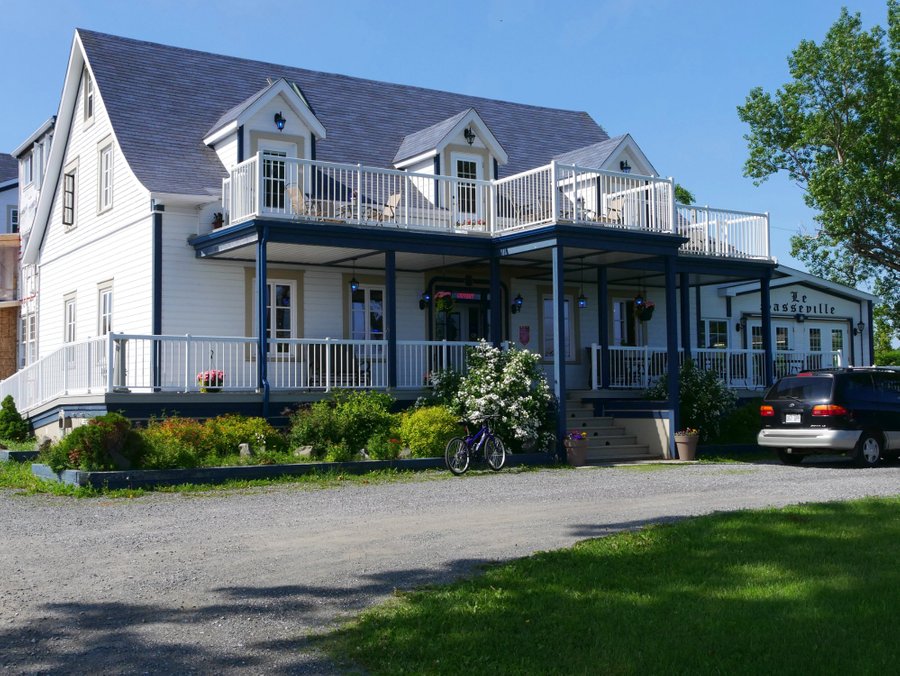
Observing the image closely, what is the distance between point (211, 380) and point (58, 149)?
36.6ft

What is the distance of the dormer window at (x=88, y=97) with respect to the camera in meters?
24.0

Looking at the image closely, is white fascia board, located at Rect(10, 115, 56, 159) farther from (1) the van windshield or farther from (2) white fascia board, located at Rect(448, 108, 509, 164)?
(1) the van windshield

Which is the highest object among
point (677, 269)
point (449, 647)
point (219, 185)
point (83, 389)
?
point (219, 185)

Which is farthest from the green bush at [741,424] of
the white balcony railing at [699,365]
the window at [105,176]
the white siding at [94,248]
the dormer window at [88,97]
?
the dormer window at [88,97]

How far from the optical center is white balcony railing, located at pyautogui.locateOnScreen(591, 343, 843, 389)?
909 inches

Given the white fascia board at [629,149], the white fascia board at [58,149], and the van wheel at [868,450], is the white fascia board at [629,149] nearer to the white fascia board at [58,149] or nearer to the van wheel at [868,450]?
the van wheel at [868,450]

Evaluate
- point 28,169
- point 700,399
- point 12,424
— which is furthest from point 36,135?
point 700,399

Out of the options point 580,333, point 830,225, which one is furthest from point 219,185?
point 830,225

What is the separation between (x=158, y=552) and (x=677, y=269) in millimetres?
16862

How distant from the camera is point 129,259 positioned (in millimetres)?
21625

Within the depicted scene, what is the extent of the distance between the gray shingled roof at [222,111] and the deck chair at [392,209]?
141 inches

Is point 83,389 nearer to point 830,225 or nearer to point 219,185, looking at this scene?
point 219,185

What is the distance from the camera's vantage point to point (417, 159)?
23812 millimetres

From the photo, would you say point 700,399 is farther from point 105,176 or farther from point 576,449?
point 105,176
